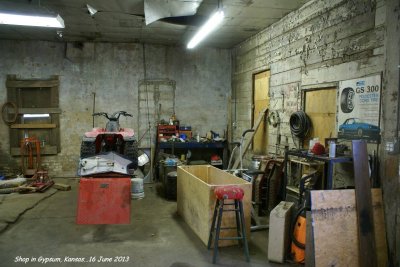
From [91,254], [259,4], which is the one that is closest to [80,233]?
[91,254]

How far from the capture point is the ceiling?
4.84 metres

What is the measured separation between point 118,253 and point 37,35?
551 centimetres

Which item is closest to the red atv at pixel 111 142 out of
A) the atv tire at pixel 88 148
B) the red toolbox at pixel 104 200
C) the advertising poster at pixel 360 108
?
the atv tire at pixel 88 148

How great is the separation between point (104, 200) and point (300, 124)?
3000mm

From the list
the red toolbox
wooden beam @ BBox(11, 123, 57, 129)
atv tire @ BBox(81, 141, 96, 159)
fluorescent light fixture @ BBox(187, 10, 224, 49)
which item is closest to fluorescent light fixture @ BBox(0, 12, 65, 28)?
atv tire @ BBox(81, 141, 96, 159)

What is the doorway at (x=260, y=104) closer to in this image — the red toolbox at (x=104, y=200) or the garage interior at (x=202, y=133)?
the garage interior at (x=202, y=133)

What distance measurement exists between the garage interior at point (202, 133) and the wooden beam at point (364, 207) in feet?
0.05

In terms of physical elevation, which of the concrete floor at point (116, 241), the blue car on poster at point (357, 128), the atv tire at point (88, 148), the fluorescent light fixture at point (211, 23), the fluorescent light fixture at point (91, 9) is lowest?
the concrete floor at point (116, 241)

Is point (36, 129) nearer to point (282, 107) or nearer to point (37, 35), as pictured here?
point (37, 35)

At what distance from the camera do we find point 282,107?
18.2 feet

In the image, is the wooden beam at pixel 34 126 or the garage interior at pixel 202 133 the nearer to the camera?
the garage interior at pixel 202 133

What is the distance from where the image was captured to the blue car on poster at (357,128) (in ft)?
11.5

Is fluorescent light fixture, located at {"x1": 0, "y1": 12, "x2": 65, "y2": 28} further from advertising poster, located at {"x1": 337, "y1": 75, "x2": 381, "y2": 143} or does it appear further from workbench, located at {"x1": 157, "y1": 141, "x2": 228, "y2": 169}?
advertising poster, located at {"x1": 337, "y1": 75, "x2": 381, "y2": 143}

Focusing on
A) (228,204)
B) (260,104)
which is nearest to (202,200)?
(228,204)
